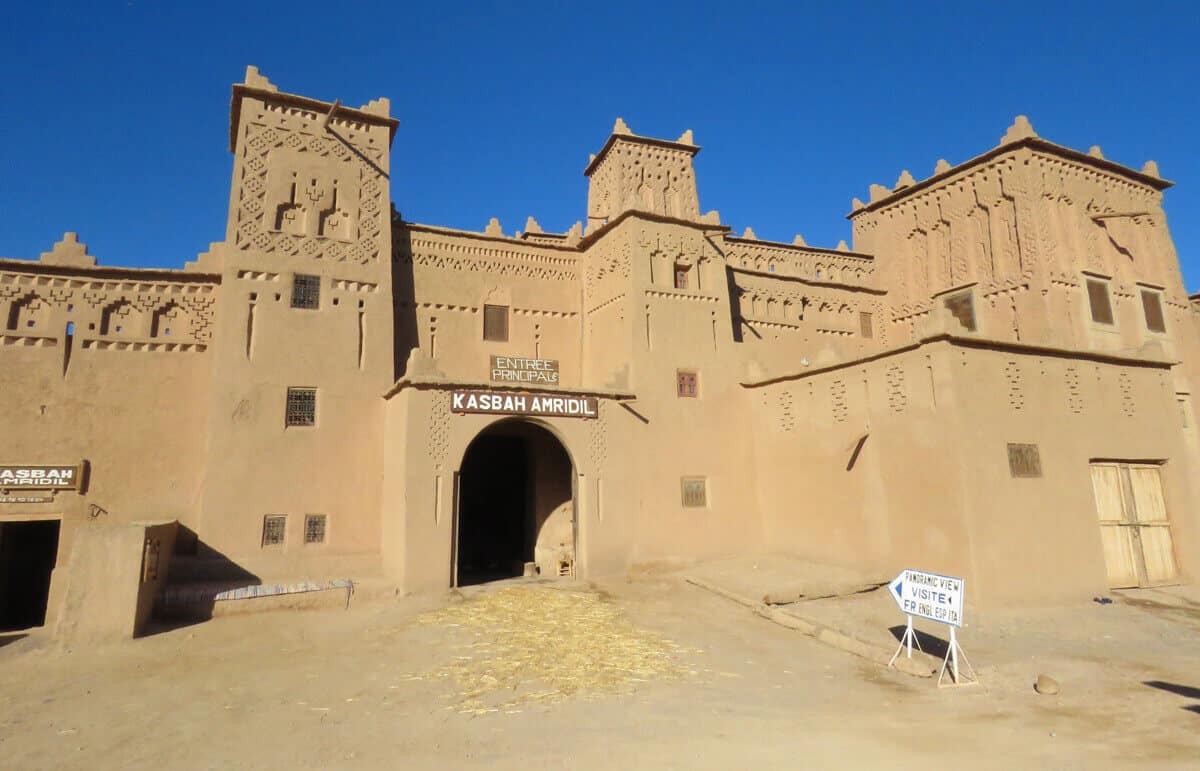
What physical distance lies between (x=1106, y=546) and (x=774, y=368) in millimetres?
9237

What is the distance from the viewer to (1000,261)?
861 inches

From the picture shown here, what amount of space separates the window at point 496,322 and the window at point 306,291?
4.97 m

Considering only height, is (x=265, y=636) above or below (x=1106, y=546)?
below

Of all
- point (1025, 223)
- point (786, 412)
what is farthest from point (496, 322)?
point (1025, 223)

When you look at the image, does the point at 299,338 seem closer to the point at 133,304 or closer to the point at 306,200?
the point at 306,200

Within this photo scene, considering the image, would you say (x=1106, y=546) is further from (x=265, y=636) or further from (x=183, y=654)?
(x=183, y=654)

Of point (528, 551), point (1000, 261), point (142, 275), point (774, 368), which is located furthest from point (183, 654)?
point (1000, 261)

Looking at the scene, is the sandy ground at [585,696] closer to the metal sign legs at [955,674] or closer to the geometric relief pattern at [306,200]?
the metal sign legs at [955,674]

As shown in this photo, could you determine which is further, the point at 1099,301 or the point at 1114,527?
the point at 1099,301

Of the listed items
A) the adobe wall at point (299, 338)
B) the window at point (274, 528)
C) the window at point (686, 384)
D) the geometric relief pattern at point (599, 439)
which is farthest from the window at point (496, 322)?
the window at point (274, 528)

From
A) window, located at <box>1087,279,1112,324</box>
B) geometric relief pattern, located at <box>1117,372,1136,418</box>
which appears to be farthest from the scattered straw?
window, located at <box>1087,279,1112,324</box>

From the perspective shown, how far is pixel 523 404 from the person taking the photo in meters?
16.7

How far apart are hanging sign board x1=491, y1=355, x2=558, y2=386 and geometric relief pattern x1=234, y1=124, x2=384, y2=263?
461 cm

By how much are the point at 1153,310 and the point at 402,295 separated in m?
24.8
